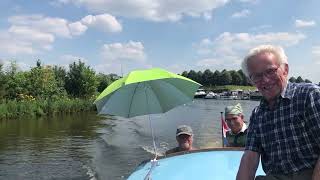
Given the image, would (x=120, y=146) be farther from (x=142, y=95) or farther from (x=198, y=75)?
(x=198, y=75)

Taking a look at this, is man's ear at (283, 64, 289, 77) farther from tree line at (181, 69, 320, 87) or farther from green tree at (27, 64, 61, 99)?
tree line at (181, 69, 320, 87)

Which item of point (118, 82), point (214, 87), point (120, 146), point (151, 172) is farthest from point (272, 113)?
point (214, 87)

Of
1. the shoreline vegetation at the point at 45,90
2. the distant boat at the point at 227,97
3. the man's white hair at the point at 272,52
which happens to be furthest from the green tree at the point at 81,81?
the man's white hair at the point at 272,52

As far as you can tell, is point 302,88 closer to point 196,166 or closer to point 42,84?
point 196,166

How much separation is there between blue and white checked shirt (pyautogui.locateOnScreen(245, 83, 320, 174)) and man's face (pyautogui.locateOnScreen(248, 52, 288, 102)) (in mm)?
49

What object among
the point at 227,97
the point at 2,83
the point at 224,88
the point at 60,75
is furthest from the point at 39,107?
the point at 224,88

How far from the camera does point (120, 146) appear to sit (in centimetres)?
2083

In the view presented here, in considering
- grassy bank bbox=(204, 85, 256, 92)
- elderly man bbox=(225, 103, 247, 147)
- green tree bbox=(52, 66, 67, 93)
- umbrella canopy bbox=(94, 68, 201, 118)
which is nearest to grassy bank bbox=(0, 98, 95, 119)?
green tree bbox=(52, 66, 67, 93)

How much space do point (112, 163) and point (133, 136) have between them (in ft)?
28.8

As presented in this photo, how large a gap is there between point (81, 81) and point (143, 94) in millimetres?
53694

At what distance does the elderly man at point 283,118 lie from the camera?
2449 mm

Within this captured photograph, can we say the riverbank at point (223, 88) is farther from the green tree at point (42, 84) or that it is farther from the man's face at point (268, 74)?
the man's face at point (268, 74)

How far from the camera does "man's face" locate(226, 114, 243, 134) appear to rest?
633 cm

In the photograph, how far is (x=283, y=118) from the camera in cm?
251
